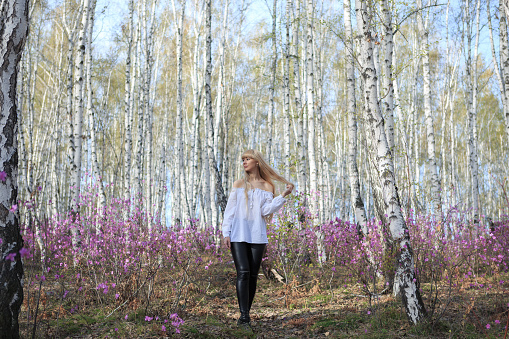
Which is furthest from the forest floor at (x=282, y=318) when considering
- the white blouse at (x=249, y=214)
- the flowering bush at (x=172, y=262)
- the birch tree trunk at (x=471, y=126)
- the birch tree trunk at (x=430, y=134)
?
the birch tree trunk at (x=471, y=126)

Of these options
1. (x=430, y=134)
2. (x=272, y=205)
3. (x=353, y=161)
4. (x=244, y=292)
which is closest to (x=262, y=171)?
(x=272, y=205)

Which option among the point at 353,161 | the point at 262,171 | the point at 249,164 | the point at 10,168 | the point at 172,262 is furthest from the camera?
the point at 353,161

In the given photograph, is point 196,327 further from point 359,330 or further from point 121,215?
point 121,215

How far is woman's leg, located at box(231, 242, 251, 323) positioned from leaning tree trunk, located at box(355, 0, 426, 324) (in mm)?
1426

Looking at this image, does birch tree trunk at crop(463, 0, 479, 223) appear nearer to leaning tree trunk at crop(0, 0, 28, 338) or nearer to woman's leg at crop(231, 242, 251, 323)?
woman's leg at crop(231, 242, 251, 323)

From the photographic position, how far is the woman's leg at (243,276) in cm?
354

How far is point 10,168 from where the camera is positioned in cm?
264

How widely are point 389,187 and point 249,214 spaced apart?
1.42m

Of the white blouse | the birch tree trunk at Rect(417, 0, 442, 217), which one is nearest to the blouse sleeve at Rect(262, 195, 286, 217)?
the white blouse

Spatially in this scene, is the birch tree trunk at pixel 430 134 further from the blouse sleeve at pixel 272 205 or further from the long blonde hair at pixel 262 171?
the blouse sleeve at pixel 272 205

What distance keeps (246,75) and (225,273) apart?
12.4 meters

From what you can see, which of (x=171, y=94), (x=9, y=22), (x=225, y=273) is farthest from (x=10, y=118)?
(x=171, y=94)

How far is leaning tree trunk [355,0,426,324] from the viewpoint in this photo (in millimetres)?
3443

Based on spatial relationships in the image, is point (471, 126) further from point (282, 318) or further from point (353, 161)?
point (282, 318)
